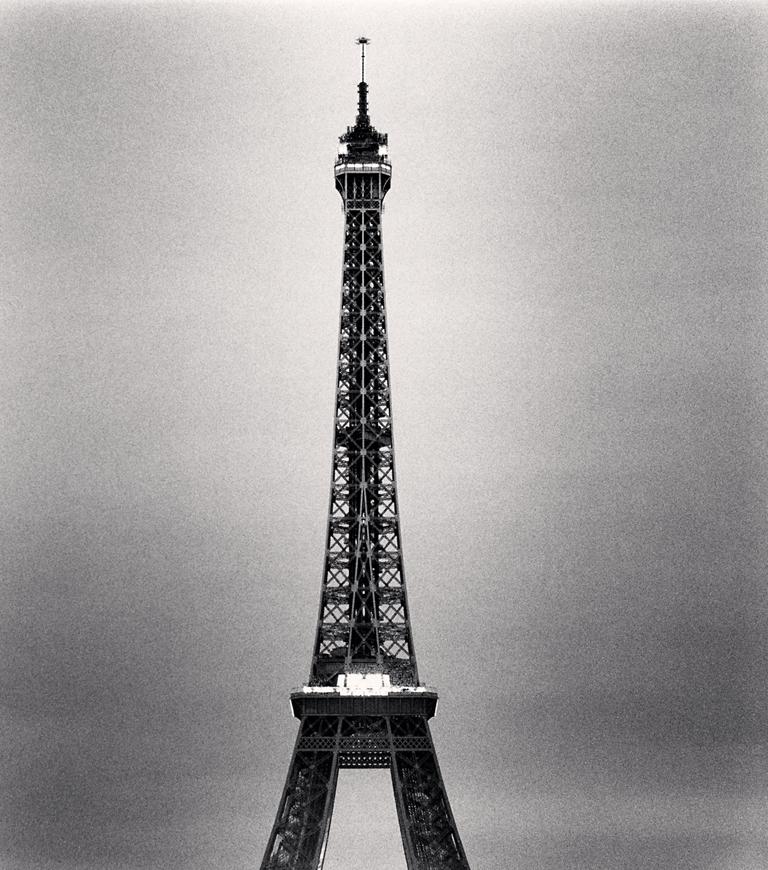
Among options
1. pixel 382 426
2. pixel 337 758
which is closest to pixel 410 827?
pixel 337 758

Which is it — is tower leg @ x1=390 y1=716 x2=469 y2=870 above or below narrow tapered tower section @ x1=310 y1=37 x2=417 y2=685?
below

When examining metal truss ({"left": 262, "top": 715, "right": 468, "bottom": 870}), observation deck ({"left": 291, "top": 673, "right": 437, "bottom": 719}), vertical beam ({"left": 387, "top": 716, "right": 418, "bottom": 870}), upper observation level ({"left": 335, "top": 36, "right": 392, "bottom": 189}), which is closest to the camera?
vertical beam ({"left": 387, "top": 716, "right": 418, "bottom": 870})

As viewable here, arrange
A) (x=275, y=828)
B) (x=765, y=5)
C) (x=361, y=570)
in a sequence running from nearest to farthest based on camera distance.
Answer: (x=765, y=5)
(x=275, y=828)
(x=361, y=570)

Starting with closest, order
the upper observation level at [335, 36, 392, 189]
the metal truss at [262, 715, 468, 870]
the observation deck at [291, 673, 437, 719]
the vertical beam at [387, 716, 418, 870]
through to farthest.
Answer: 1. the vertical beam at [387, 716, 418, 870]
2. the metal truss at [262, 715, 468, 870]
3. the observation deck at [291, 673, 437, 719]
4. the upper observation level at [335, 36, 392, 189]

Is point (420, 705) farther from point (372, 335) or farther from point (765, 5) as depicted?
point (765, 5)

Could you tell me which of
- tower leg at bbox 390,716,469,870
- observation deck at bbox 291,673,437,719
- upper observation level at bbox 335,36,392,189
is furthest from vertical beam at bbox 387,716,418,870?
upper observation level at bbox 335,36,392,189

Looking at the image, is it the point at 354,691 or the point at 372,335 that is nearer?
the point at 354,691

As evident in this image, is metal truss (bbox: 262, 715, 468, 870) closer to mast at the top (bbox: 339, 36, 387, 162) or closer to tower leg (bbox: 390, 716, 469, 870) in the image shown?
tower leg (bbox: 390, 716, 469, 870)

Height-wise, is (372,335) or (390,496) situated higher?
(372,335)
